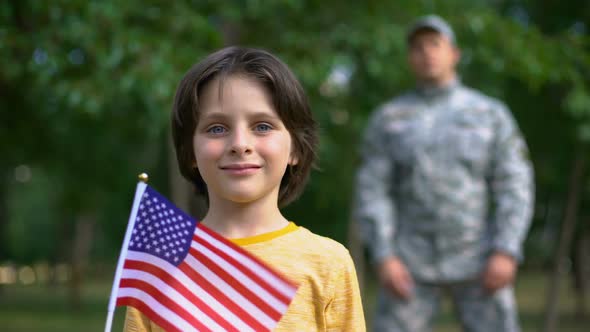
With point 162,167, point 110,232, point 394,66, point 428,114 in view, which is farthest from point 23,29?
point 110,232

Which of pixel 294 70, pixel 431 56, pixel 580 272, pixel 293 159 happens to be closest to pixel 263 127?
pixel 293 159

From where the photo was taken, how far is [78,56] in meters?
8.41

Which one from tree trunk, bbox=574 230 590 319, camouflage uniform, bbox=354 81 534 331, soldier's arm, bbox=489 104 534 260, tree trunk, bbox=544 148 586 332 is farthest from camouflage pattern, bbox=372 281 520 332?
tree trunk, bbox=574 230 590 319

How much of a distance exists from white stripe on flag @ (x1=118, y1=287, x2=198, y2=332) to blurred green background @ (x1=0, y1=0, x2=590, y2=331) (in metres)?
2.02

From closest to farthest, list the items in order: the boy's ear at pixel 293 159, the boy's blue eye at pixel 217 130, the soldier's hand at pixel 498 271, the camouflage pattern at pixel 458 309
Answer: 1. the boy's blue eye at pixel 217 130
2. the boy's ear at pixel 293 159
3. the soldier's hand at pixel 498 271
4. the camouflage pattern at pixel 458 309

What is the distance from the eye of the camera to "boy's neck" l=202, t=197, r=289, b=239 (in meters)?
2.49

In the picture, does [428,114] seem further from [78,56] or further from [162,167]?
[162,167]

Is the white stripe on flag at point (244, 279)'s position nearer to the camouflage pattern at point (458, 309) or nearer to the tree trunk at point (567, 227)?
the camouflage pattern at point (458, 309)

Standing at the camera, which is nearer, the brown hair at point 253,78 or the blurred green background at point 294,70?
the brown hair at point 253,78

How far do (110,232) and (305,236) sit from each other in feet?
128

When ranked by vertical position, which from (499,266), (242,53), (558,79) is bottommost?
(499,266)

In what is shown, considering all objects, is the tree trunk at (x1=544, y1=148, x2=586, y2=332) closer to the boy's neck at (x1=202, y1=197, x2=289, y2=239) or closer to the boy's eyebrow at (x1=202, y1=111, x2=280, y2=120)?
the boy's neck at (x1=202, y1=197, x2=289, y2=239)

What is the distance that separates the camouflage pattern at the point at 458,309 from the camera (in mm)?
4961

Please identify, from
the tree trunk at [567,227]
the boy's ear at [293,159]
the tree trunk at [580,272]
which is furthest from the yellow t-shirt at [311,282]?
the tree trunk at [580,272]
